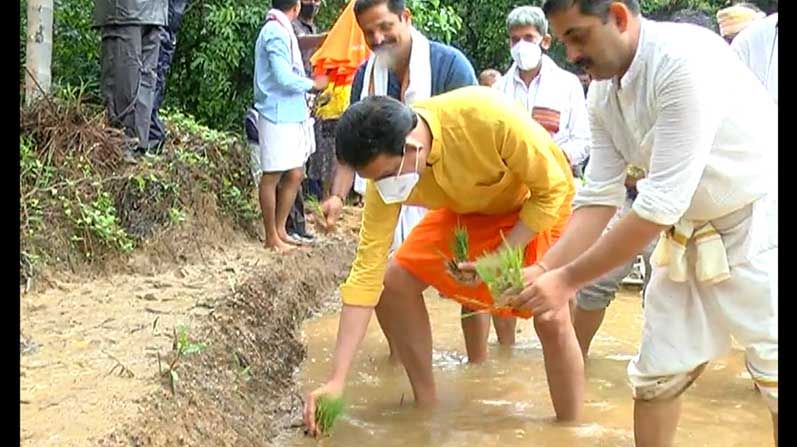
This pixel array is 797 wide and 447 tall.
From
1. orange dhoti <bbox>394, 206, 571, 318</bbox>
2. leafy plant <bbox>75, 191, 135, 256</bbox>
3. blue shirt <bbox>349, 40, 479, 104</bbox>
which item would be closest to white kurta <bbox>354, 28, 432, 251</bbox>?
blue shirt <bbox>349, 40, 479, 104</bbox>

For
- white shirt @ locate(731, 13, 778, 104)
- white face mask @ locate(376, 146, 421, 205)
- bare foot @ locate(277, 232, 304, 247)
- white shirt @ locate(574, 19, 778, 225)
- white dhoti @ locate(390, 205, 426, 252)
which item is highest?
white shirt @ locate(731, 13, 778, 104)

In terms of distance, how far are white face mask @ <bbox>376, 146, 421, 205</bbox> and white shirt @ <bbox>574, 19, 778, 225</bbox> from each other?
0.82m

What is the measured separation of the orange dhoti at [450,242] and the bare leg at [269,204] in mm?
2496

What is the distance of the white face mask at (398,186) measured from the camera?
3596 millimetres

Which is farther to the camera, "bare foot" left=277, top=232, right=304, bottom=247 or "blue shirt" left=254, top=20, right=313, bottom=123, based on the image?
"bare foot" left=277, top=232, right=304, bottom=247

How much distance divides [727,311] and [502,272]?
2.43ft

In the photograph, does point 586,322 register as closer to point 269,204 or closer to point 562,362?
point 562,362

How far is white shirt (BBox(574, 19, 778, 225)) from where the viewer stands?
2688 millimetres

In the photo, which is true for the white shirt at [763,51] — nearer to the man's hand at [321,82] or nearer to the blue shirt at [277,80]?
the blue shirt at [277,80]

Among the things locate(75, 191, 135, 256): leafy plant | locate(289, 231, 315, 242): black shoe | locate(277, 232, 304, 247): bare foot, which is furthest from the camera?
locate(289, 231, 315, 242): black shoe

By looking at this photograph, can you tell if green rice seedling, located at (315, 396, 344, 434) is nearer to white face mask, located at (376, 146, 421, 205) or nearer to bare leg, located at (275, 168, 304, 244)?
white face mask, located at (376, 146, 421, 205)

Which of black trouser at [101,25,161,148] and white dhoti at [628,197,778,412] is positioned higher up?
black trouser at [101,25,161,148]

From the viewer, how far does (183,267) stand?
5.41m
